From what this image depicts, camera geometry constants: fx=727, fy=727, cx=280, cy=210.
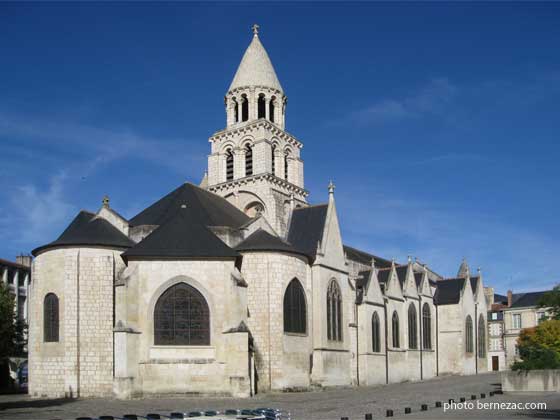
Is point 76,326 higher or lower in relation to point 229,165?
lower

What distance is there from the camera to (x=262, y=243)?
39.2m

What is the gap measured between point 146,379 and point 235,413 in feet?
50.7

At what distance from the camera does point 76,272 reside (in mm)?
36562

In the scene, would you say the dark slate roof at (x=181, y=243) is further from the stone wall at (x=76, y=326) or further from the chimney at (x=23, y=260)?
the chimney at (x=23, y=260)

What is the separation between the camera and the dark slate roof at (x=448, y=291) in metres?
64.2

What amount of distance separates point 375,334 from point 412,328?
8729 mm

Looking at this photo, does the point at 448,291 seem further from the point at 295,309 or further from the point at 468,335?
the point at 295,309

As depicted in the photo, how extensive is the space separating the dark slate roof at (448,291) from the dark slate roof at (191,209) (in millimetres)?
25455

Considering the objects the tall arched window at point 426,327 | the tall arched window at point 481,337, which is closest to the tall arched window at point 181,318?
the tall arched window at point 426,327

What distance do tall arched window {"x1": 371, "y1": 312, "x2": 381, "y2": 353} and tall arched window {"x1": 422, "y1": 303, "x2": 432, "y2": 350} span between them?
10.6 m

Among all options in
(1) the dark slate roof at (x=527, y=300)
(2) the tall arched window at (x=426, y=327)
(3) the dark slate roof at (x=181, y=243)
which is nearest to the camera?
(3) the dark slate roof at (x=181, y=243)

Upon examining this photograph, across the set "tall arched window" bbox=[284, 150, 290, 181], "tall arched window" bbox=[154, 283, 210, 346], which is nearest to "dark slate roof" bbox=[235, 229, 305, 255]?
"tall arched window" bbox=[154, 283, 210, 346]

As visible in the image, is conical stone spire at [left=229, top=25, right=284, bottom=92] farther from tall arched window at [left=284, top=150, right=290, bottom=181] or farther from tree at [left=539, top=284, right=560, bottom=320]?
tree at [left=539, top=284, right=560, bottom=320]

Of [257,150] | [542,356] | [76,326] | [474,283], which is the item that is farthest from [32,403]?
[474,283]
